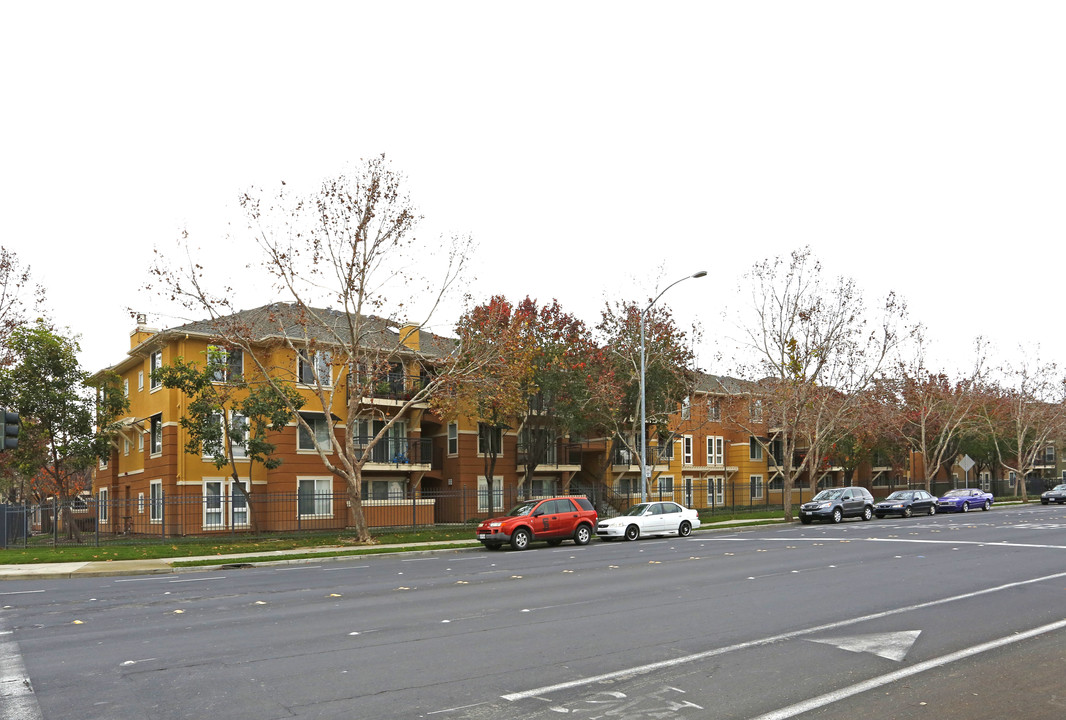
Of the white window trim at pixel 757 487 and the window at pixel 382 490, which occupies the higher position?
the window at pixel 382 490

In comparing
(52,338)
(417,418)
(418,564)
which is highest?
(52,338)

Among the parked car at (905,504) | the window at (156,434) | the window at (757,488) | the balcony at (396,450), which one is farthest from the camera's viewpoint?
the window at (757,488)

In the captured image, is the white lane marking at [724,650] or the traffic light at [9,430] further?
the traffic light at [9,430]

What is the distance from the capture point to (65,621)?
12.9 metres

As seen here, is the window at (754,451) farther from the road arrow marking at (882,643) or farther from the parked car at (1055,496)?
the road arrow marking at (882,643)

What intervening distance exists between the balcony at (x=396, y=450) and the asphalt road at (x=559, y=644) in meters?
A: 22.8

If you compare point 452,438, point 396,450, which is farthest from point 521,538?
point 452,438

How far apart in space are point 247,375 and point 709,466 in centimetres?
3576

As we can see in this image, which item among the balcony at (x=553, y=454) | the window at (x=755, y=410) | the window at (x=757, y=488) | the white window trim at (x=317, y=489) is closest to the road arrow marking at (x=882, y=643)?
the white window trim at (x=317, y=489)

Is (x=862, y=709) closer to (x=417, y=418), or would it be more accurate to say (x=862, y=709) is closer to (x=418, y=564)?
(x=418, y=564)

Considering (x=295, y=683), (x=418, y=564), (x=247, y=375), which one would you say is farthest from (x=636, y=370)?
(x=295, y=683)

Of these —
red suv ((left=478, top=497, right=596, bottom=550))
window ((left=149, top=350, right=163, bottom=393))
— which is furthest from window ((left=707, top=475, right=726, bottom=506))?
window ((left=149, top=350, right=163, bottom=393))

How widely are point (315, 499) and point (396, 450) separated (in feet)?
15.3

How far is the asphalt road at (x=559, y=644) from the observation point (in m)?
7.58
